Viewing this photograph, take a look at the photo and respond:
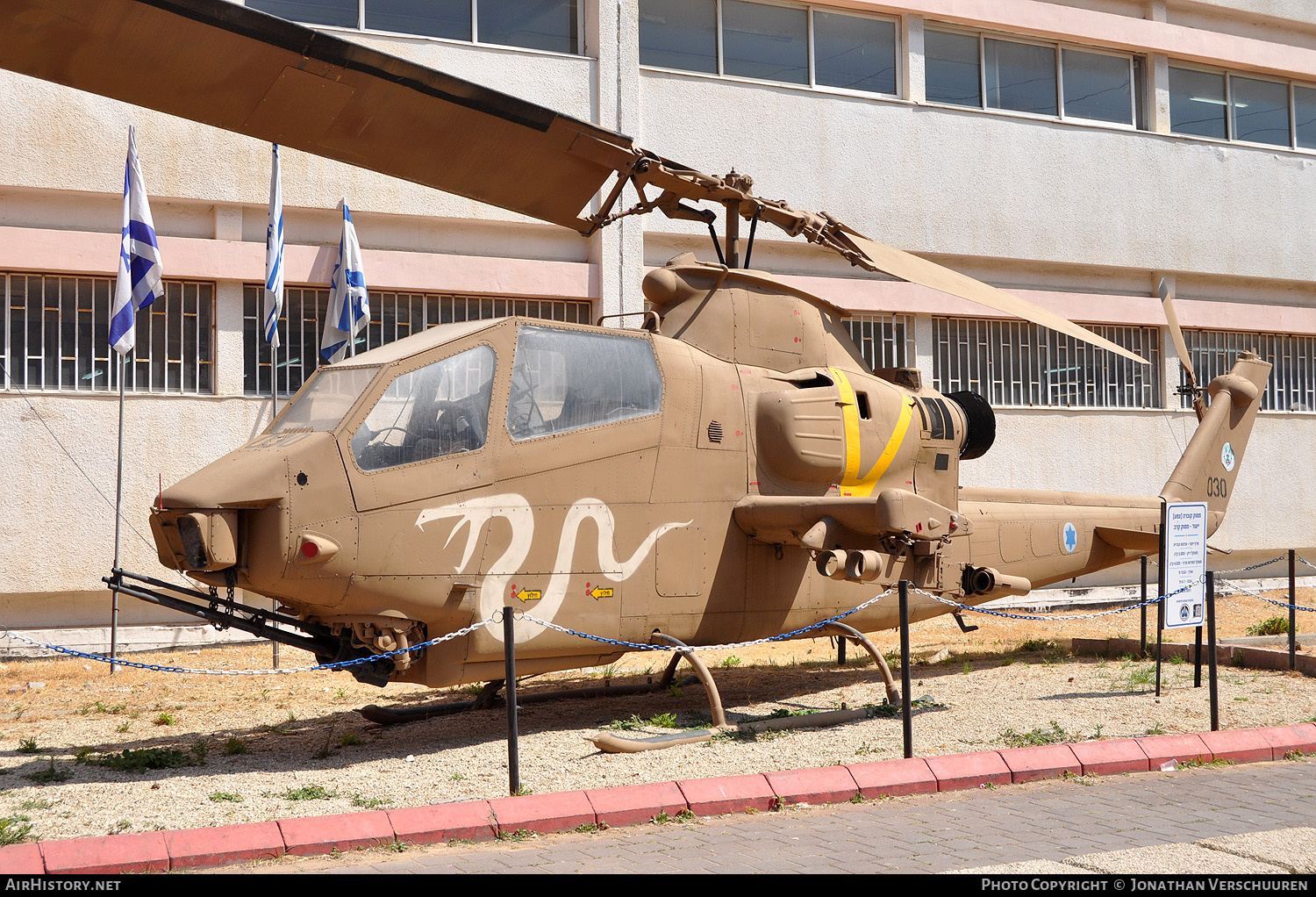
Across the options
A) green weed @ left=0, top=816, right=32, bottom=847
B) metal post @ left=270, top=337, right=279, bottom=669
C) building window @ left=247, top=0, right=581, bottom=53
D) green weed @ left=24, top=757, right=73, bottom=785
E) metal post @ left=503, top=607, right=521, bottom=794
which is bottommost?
green weed @ left=24, top=757, right=73, bottom=785

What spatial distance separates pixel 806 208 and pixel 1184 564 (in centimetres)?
909

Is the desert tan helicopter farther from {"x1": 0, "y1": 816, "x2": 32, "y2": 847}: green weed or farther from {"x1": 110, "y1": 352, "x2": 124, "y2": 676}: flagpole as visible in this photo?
{"x1": 110, "y1": 352, "x2": 124, "y2": 676}: flagpole

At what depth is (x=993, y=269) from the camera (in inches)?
682

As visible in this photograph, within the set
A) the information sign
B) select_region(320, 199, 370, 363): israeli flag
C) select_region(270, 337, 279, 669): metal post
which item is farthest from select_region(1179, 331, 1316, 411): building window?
select_region(270, 337, 279, 669): metal post

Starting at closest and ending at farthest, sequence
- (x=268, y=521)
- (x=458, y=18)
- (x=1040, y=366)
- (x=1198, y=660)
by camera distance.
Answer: (x=268, y=521) < (x=1198, y=660) < (x=458, y=18) < (x=1040, y=366)

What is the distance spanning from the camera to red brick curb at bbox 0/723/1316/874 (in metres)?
4.96

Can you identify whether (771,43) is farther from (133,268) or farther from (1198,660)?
(1198,660)

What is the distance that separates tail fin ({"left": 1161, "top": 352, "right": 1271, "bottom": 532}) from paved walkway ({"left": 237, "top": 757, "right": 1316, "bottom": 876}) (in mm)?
5899

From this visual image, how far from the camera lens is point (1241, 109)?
772 inches

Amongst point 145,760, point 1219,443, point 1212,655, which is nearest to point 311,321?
point 145,760

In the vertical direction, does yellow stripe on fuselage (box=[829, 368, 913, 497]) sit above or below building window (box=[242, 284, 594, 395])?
below

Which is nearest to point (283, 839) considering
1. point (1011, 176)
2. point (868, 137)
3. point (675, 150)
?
point (675, 150)

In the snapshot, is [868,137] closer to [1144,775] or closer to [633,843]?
[1144,775]

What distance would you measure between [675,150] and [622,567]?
921 centimetres
